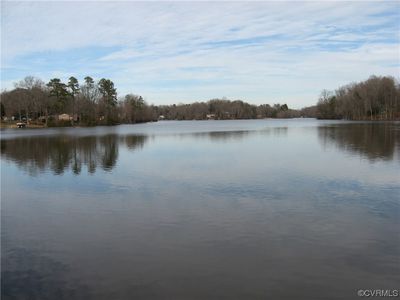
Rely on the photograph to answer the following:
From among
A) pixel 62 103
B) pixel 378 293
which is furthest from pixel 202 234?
pixel 62 103

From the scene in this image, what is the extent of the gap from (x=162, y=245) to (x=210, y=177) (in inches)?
379

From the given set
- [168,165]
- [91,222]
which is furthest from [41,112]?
[91,222]

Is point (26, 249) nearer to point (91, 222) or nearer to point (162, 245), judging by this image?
point (91, 222)

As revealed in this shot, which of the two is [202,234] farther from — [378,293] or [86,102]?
[86,102]

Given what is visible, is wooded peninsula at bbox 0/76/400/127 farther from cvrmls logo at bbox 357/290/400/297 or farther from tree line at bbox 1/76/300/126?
cvrmls logo at bbox 357/290/400/297

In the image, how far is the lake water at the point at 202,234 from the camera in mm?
7938

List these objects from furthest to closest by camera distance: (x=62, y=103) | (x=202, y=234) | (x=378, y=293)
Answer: (x=62, y=103) < (x=202, y=234) < (x=378, y=293)

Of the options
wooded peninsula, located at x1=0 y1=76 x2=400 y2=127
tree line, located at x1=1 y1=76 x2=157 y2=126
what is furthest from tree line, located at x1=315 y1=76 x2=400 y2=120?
tree line, located at x1=1 y1=76 x2=157 y2=126

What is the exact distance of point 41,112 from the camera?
10900cm

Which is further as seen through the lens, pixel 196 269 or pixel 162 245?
pixel 162 245

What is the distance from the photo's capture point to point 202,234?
35.7 feet

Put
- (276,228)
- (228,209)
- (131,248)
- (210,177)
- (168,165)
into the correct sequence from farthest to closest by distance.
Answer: (168,165)
(210,177)
(228,209)
(276,228)
(131,248)

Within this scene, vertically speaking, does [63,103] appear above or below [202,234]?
above

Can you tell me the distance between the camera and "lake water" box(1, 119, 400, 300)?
7.94 metres
